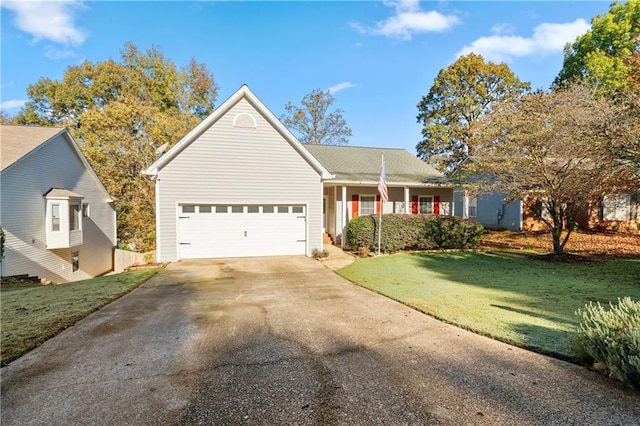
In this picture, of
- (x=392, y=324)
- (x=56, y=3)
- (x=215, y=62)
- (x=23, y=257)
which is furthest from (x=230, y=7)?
(x=215, y=62)

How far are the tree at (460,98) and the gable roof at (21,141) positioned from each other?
25107mm

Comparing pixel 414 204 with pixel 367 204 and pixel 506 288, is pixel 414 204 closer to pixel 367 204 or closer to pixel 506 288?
pixel 367 204

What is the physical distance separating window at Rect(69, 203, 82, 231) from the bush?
1789 centimetres

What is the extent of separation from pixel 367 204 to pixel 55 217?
14.3 metres

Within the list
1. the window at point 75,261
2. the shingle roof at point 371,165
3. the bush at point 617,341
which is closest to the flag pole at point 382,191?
the shingle roof at point 371,165

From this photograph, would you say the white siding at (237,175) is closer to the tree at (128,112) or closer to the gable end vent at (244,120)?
the gable end vent at (244,120)

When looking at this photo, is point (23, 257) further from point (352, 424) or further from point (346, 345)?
point (352, 424)

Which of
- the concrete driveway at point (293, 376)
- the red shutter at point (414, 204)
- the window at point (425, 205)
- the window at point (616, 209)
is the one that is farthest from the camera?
the window at point (616, 209)

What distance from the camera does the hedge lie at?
13.9m

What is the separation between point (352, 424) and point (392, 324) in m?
2.80

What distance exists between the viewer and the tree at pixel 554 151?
984 centimetres

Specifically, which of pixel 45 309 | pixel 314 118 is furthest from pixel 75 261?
pixel 314 118

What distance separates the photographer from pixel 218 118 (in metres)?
13.0

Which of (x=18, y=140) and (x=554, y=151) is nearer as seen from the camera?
(x=554, y=151)
